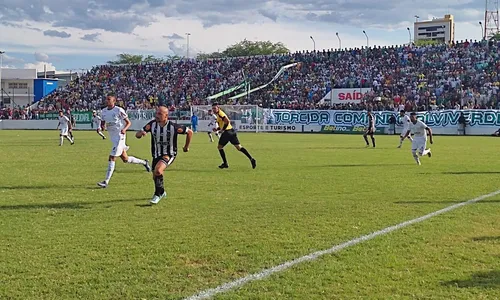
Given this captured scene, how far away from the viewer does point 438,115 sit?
4394cm

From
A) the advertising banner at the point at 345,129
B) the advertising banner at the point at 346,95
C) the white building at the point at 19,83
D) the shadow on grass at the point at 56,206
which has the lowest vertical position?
the shadow on grass at the point at 56,206

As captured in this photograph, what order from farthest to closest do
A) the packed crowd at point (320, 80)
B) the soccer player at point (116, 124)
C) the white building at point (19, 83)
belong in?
the white building at point (19, 83) → the packed crowd at point (320, 80) → the soccer player at point (116, 124)

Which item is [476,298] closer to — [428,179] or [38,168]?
[428,179]

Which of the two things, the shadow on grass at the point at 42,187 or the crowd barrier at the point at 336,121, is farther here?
the crowd barrier at the point at 336,121

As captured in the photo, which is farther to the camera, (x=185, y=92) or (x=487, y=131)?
(x=185, y=92)

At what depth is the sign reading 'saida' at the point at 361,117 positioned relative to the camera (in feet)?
139

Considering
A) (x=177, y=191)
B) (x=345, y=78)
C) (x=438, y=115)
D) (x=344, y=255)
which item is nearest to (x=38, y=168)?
(x=177, y=191)

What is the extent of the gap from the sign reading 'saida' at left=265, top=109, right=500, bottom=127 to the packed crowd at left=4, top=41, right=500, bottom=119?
1.66m

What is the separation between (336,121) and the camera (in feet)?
157

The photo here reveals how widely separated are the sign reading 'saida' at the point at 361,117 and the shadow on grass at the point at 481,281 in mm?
37807

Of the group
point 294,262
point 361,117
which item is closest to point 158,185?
point 294,262

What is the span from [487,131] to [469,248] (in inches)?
1468

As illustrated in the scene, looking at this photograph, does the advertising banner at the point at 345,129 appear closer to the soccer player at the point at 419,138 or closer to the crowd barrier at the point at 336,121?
the crowd barrier at the point at 336,121

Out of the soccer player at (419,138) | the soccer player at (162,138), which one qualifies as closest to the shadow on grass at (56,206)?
the soccer player at (162,138)
